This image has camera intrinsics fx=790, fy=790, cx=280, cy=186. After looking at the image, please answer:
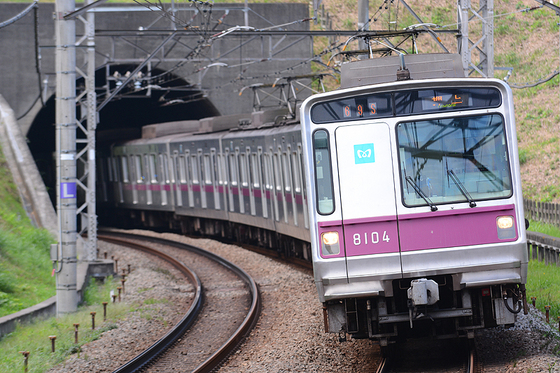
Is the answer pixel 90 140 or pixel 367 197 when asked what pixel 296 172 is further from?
pixel 367 197

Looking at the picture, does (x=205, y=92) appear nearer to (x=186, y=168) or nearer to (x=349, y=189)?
(x=186, y=168)

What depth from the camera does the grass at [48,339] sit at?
362 inches

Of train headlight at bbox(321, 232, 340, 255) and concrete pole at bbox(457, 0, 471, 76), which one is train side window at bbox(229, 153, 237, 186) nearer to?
concrete pole at bbox(457, 0, 471, 76)

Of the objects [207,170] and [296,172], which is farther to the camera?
[207,170]

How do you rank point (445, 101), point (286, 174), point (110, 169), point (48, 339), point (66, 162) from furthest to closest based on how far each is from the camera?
point (110, 169)
point (286, 174)
point (66, 162)
point (48, 339)
point (445, 101)

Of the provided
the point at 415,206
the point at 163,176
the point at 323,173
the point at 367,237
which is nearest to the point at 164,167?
the point at 163,176

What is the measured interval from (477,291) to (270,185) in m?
10.1

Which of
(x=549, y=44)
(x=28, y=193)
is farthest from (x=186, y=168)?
(x=549, y=44)

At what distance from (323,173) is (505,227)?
5.56ft

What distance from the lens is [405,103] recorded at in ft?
23.8

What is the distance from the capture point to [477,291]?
23.5ft

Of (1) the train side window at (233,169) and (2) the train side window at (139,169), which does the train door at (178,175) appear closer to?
(2) the train side window at (139,169)

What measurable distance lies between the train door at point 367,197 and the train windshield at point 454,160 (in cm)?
16

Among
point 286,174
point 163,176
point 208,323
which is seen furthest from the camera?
point 163,176
